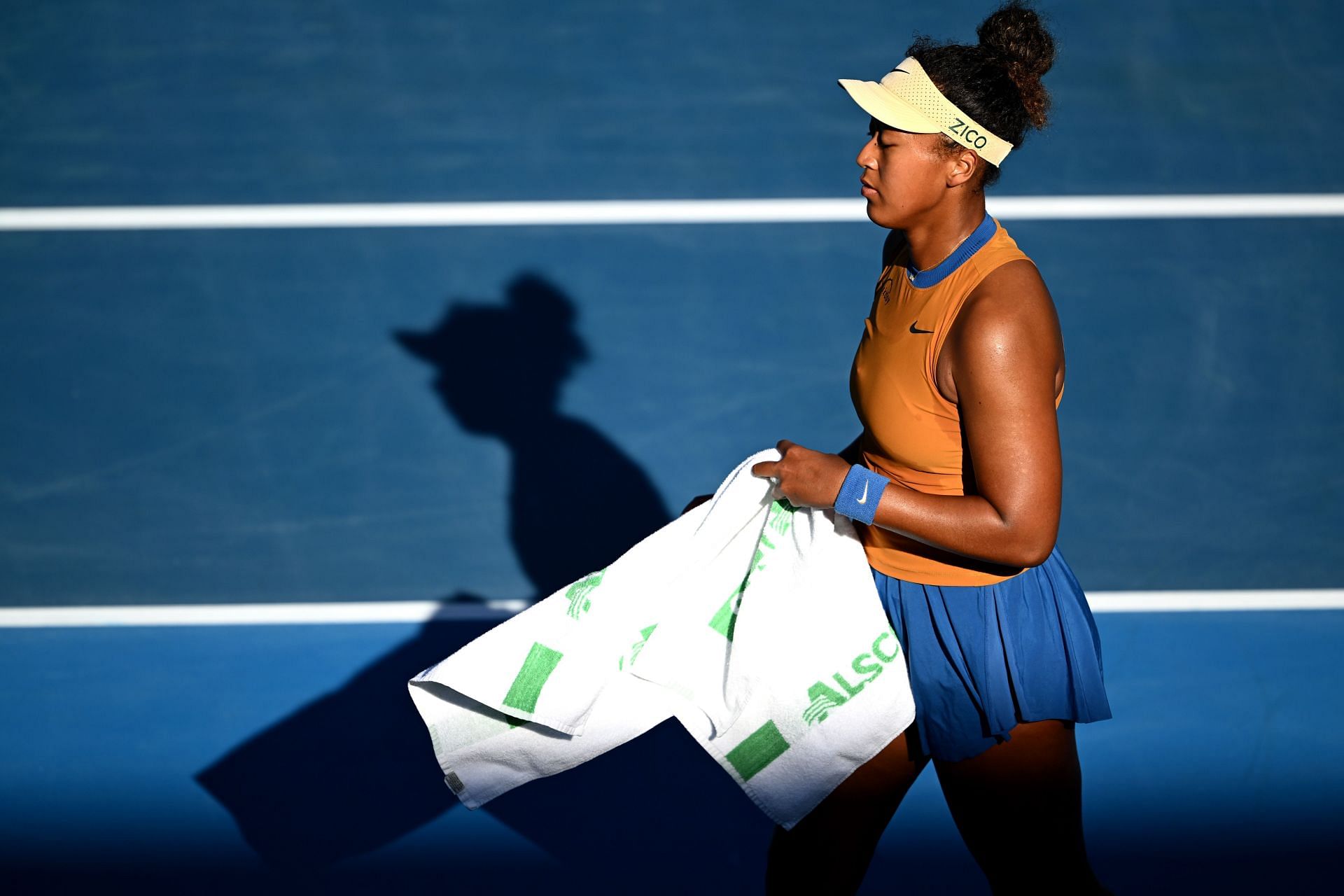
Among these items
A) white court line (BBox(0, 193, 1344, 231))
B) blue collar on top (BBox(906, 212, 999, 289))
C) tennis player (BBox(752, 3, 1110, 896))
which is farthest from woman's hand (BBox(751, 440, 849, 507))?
white court line (BBox(0, 193, 1344, 231))

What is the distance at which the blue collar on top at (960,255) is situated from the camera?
6.12 feet

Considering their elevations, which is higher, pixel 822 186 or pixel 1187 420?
pixel 822 186

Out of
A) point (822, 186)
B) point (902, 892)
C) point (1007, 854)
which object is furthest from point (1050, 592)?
point (822, 186)

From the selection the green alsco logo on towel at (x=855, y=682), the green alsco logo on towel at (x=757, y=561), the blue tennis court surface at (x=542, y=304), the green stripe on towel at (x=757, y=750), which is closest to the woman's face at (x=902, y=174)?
the green alsco logo on towel at (x=757, y=561)

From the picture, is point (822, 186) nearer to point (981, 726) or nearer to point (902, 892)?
point (902, 892)

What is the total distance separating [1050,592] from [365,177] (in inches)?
137

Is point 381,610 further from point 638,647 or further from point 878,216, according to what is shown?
point 878,216

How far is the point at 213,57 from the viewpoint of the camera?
185 inches

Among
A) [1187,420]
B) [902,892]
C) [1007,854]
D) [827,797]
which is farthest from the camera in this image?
[1187,420]

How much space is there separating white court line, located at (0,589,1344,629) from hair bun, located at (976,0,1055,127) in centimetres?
279

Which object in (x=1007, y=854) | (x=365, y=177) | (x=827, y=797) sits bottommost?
(x=1007, y=854)

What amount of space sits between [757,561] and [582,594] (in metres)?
0.30

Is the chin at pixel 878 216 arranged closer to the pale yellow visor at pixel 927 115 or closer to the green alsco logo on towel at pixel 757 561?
the pale yellow visor at pixel 927 115

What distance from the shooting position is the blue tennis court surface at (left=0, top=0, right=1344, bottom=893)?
175 inches
